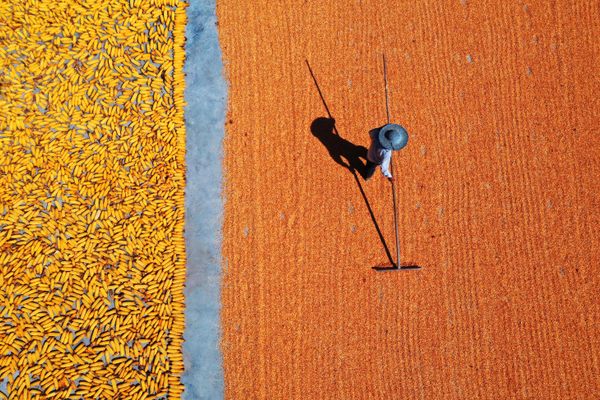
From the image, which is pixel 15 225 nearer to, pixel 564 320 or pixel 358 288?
pixel 358 288

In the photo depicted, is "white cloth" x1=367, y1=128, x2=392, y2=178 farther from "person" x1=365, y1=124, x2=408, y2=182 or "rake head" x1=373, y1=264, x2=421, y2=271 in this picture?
"rake head" x1=373, y1=264, x2=421, y2=271

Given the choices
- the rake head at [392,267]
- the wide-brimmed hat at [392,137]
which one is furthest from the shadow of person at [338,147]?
the rake head at [392,267]

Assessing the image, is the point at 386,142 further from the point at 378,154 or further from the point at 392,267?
the point at 392,267

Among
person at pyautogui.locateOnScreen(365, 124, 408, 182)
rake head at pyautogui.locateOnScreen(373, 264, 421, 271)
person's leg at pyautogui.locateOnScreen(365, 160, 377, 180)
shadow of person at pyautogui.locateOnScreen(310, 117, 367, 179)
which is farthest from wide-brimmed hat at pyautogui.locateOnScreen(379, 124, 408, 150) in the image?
rake head at pyautogui.locateOnScreen(373, 264, 421, 271)

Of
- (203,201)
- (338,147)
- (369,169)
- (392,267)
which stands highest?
(338,147)

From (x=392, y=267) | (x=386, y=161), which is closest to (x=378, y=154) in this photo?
(x=386, y=161)

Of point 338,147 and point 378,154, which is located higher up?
point 338,147
